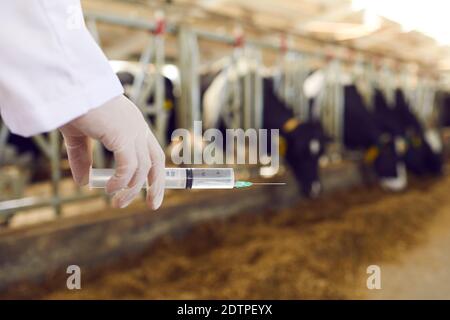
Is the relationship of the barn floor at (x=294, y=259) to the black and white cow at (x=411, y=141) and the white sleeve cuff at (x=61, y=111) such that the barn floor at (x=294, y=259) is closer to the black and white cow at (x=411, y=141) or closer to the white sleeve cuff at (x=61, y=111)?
the white sleeve cuff at (x=61, y=111)

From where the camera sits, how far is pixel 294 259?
72.3 inches

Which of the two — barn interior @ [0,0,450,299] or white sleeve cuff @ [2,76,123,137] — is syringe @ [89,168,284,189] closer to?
barn interior @ [0,0,450,299]

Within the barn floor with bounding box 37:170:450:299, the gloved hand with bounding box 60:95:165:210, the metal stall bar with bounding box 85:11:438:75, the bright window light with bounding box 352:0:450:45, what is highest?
the bright window light with bounding box 352:0:450:45

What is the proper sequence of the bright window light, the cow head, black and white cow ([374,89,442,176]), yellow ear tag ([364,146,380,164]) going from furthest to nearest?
black and white cow ([374,89,442,176]) → yellow ear tag ([364,146,380,164]) → the bright window light → the cow head

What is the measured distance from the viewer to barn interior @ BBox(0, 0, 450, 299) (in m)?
1.67

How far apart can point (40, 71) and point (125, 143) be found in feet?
0.35

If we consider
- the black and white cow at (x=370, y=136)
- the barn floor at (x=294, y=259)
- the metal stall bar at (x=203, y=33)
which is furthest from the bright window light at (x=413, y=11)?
the barn floor at (x=294, y=259)

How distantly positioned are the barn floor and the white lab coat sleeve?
1226 millimetres

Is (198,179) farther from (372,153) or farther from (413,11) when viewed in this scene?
(372,153)

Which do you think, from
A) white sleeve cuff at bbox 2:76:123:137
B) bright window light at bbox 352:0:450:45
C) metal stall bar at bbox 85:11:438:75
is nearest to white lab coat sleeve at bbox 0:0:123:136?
white sleeve cuff at bbox 2:76:123:137

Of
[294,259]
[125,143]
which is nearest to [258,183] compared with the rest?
[125,143]

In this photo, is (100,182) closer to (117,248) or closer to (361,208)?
(117,248)

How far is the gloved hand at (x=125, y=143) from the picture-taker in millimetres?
429

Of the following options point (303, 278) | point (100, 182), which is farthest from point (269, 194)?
point (100, 182)
